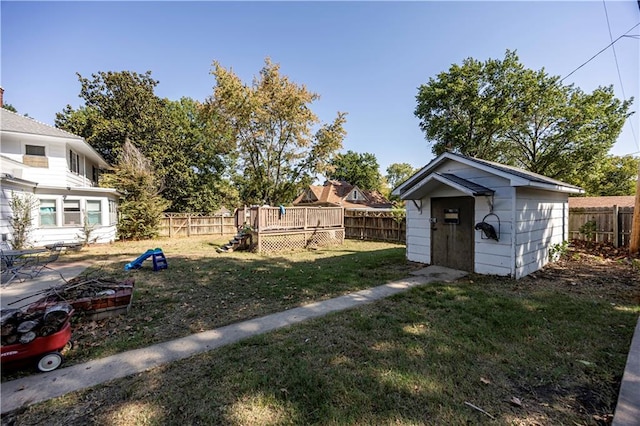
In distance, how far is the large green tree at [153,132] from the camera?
885 inches

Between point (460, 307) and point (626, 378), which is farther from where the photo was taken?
point (460, 307)

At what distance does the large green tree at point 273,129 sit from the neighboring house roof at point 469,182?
42.7ft

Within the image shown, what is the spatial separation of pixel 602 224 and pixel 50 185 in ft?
80.4

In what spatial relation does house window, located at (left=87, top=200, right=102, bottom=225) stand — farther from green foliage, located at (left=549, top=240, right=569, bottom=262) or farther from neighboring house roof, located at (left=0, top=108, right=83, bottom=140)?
green foliage, located at (left=549, top=240, right=569, bottom=262)

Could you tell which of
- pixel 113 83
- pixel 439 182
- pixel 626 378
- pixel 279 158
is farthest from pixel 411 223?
pixel 113 83

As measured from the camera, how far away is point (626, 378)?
2.73 metres

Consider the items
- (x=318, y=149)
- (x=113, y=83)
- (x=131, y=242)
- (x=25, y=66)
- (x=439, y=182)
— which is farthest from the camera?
(x=113, y=83)

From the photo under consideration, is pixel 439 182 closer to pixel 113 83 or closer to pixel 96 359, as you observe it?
pixel 96 359

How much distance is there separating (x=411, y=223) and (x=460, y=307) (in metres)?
4.24

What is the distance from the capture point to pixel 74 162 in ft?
48.5

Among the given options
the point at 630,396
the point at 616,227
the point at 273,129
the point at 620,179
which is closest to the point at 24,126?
the point at 273,129

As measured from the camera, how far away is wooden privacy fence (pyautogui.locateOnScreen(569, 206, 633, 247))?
10633 mm

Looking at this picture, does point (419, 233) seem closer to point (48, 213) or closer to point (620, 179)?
point (48, 213)

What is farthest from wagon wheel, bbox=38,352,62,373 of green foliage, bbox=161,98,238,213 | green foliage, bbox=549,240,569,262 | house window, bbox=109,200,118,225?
green foliage, bbox=161,98,238,213
